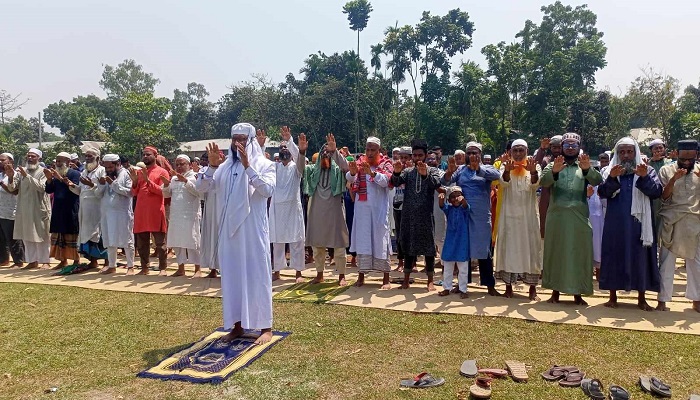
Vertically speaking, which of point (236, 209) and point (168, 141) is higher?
point (168, 141)

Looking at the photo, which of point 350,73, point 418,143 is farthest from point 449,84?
point 418,143

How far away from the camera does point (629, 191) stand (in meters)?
5.77

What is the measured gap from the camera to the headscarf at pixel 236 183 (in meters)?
4.64

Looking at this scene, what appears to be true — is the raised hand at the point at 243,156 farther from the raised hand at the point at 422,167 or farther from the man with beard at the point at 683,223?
the man with beard at the point at 683,223

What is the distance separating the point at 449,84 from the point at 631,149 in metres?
32.9

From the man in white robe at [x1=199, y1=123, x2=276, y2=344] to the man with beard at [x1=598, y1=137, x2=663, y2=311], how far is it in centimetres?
393

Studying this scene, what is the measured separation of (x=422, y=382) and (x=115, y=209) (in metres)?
6.27

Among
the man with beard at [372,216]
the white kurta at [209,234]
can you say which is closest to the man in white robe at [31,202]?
the white kurta at [209,234]

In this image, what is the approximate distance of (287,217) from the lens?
7332 millimetres

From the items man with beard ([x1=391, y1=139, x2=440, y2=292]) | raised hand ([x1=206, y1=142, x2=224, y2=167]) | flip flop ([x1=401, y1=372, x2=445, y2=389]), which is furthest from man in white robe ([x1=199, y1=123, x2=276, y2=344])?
man with beard ([x1=391, y1=139, x2=440, y2=292])

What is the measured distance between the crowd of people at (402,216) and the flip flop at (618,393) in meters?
2.37

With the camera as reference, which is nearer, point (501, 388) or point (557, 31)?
point (501, 388)

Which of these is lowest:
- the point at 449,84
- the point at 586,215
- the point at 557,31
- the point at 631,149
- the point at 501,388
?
the point at 501,388

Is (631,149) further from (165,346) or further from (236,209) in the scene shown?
(165,346)
